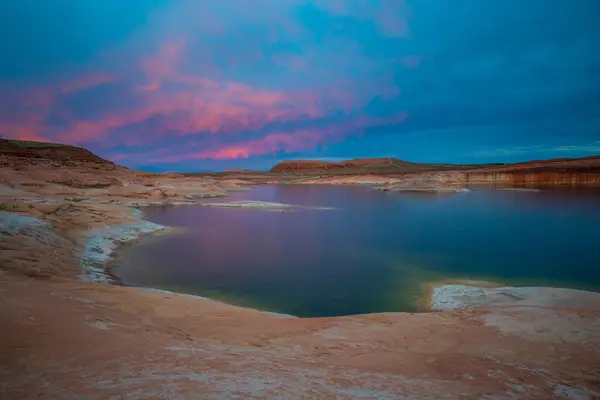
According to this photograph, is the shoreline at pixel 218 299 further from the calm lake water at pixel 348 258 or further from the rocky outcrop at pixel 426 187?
the rocky outcrop at pixel 426 187

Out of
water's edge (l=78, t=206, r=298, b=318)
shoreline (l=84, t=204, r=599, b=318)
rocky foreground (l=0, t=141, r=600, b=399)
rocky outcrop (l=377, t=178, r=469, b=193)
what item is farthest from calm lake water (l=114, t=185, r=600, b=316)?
rocky outcrop (l=377, t=178, r=469, b=193)

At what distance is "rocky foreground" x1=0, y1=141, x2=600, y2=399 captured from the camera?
3.68 meters

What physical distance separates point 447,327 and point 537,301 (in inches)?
122

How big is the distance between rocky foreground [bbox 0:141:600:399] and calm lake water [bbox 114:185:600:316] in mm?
1874

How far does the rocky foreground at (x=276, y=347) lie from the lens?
3678mm

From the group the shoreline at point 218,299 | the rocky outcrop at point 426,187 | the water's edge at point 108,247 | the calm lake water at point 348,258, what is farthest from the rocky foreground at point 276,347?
the rocky outcrop at point 426,187

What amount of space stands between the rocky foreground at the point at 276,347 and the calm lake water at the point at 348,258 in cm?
187

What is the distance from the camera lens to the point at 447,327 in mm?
6531

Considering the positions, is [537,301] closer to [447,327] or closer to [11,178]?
[447,327]

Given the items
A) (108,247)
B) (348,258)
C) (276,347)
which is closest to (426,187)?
(348,258)

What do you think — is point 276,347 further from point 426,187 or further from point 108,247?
point 426,187

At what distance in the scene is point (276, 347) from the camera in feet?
17.6

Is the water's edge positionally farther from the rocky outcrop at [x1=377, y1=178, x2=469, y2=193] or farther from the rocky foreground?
the rocky outcrop at [x1=377, y1=178, x2=469, y2=193]

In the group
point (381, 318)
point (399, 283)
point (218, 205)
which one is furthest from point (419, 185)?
point (381, 318)
